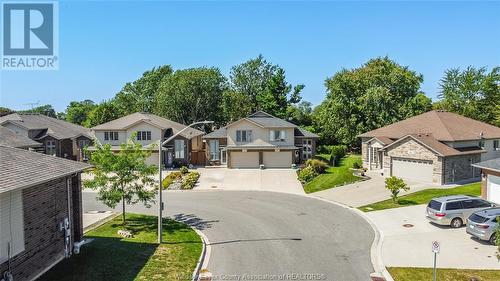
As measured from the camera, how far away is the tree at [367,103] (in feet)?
195

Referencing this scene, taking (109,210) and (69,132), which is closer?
(109,210)

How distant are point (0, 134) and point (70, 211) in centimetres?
2381

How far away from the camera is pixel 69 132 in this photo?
195 feet

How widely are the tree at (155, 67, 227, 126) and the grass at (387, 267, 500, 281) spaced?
5908 centimetres

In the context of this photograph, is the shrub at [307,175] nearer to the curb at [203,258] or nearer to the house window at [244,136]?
the house window at [244,136]

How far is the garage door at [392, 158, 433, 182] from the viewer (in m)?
38.8

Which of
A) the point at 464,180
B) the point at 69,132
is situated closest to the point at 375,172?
the point at 464,180

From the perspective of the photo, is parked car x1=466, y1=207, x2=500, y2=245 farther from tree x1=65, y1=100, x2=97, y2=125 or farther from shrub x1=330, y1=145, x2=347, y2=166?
tree x1=65, y1=100, x2=97, y2=125

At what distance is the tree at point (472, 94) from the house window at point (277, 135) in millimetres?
30935

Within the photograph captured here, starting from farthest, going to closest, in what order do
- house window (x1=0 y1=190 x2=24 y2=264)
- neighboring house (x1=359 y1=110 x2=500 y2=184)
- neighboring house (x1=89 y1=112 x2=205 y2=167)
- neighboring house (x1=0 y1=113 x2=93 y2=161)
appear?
neighboring house (x1=0 y1=113 x2=93 y2=161) → neighboring house (x1=89 y1=112 x2=205 y2=167) → neighboring house (x1=359 y1=110 x2=500 y2=184) → house window (x1=0 y1=190 x2=24 y2=264)

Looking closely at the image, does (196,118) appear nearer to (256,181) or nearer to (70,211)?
(256,181)

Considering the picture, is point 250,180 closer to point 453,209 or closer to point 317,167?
point 317,167

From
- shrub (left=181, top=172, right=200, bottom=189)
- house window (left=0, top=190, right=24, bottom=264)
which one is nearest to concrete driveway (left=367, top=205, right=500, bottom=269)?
house window (left=0, top=190, right=24, bottom=264)

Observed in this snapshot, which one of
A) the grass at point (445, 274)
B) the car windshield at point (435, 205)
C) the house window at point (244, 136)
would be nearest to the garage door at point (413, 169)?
the car windshield at point (435, 205)
